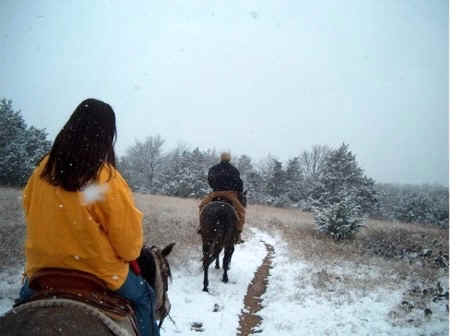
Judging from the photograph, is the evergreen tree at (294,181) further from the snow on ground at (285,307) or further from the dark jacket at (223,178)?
the dark jacket at (223,178)

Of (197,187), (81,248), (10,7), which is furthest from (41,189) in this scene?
(197,187)

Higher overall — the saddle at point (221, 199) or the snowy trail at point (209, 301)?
the saddle at point (221, 199)

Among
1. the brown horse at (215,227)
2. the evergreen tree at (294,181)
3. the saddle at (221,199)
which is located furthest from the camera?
the evergreen tree at (294,181)

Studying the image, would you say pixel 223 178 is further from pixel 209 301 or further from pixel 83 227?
pixel 83 227

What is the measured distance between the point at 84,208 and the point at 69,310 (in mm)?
652

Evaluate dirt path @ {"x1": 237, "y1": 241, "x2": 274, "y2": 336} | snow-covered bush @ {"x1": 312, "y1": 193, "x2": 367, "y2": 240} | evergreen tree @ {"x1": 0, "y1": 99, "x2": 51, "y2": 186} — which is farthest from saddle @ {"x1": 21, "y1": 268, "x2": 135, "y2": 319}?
evergreen tree @ {"x1": 0, "y1": 99, "x2": 51, "y2": 186}

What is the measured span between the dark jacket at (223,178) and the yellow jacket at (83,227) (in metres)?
4.97

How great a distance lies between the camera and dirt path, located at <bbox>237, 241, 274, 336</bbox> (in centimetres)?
498

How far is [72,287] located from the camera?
2.09 meters

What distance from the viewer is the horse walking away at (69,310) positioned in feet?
5.65

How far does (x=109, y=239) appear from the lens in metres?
2.21

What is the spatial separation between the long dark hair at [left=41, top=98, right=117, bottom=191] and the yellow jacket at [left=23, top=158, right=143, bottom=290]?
0.23 feet

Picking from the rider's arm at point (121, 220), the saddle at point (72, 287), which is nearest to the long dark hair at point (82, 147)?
the rider's arm at point (121, 220)

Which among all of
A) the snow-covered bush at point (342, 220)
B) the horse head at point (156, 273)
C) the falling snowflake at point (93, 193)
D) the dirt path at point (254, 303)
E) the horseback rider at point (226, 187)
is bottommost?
the dirt path at point (254, 303)
